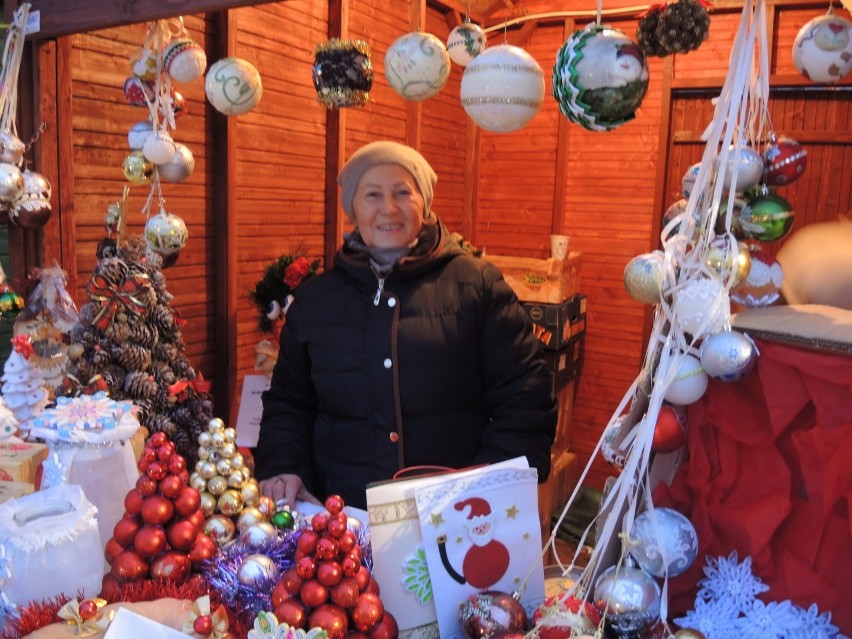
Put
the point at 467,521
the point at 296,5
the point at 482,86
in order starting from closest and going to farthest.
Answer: the point at 467,521 < the point at 482,86 < the point at 296,5

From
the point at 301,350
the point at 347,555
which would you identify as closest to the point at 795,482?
the point at 347,555

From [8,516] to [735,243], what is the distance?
867mm

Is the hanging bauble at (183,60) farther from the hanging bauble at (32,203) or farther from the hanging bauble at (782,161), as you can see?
the hanging bauble at (782,161)

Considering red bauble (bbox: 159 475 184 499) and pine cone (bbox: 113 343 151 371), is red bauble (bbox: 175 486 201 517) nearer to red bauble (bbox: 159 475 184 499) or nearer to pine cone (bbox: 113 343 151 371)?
red bauble (bbox: 159 475 184 499)

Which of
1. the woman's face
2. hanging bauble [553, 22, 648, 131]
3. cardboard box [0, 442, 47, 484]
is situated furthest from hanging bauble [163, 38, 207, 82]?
hanging bauble [553, 22, 648, 131]

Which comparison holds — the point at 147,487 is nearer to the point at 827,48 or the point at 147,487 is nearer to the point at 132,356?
the point at 132,356

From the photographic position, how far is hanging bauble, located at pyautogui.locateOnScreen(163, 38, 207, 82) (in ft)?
4.82

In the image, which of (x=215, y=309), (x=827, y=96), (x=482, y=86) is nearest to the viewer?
(x=482, y=86)

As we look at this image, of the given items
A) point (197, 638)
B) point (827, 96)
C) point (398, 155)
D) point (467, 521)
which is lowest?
point (197, 638)

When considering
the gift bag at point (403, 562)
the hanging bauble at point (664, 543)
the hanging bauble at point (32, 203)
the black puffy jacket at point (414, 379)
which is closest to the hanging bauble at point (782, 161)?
the hanging bauble at point (664, 543)

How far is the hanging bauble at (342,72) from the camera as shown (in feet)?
4.80

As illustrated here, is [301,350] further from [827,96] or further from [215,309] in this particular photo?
[827,96]

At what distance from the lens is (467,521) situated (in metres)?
0.83

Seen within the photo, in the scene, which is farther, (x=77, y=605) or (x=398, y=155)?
(x=398, y=155)
